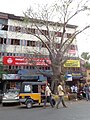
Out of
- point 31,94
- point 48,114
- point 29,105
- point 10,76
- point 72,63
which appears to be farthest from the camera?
point 72,63

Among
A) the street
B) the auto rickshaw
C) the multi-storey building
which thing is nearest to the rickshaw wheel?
the auto rickshaw

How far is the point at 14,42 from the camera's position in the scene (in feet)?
135

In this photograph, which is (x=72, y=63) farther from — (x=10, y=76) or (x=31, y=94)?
(x=31, y=94)

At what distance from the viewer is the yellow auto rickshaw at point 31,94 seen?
18.2 metres

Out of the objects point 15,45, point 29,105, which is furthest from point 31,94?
point 15,45

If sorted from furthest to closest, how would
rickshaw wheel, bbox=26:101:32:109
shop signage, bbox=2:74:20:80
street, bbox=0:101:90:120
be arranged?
shop signage, bbox=2:74:20:80
rickshaw wheel, bbox=26:101:32:109
street, bbox=0:101:90:120

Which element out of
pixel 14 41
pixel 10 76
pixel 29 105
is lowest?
pixel 29 105

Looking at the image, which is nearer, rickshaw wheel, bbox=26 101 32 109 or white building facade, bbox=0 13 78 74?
rickshaw wheel, bbox=26 101 32 109

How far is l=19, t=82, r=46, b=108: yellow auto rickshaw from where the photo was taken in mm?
18180

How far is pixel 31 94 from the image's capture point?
1839 cm

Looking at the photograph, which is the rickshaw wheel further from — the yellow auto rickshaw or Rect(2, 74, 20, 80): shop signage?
Rect(2, 74, 20, 80): shop signage

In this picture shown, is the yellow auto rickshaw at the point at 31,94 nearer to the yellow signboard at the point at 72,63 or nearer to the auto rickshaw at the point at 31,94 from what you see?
the auto rickshaw at the point at 31,94

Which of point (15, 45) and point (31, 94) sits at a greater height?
point (15, 45)

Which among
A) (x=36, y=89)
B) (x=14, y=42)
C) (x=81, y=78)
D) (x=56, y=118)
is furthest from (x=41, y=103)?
(x=81, y=78)
